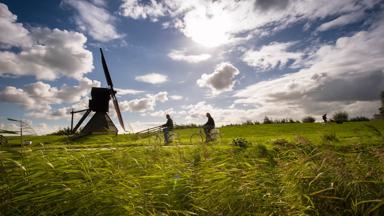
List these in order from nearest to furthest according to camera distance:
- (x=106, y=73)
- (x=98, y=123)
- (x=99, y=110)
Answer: (x=98, y=123)
(x=99, y=110)
(x=106, y=73)

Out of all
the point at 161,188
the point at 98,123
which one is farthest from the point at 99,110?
the point at 161,188

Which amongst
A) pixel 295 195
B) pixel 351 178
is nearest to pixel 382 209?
pixel 351 178

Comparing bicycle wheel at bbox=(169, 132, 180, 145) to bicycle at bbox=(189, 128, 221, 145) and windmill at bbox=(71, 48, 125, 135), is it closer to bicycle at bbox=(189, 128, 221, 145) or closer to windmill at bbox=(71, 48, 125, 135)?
bicycle at bbox=(189, 128, 221, 145)

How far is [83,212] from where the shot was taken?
2.52 meters

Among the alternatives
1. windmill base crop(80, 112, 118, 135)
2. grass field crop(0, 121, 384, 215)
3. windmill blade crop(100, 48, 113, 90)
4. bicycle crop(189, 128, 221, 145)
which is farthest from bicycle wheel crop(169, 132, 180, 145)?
windmill blade crop(100, 48, 113, 90)

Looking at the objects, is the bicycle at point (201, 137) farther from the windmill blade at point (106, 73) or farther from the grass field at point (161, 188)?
the windmill blade at point (106, 73)

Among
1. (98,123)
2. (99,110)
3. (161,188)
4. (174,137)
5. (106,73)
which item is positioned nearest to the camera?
(161,188)

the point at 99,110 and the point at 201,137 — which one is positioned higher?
the point at 99,110

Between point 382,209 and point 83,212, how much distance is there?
3086 mm

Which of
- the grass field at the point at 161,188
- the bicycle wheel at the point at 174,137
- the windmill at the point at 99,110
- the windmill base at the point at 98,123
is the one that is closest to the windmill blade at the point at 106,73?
the windmill at the point at 99,110

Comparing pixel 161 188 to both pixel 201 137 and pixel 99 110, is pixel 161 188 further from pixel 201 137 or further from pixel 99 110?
pixel 99 110

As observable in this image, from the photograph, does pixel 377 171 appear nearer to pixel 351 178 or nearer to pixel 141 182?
pixel 351 178

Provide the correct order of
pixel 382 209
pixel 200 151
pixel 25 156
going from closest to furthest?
1. pixel 25 156
2. pixel 382 209
3. pixel 200 151

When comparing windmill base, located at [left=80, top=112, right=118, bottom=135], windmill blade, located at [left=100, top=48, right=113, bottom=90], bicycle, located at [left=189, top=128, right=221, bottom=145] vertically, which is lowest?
bicycle, located at [left=189, top=128, right=221, bottom=145]
